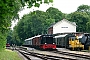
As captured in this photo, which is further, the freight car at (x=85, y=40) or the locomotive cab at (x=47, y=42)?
the locomotive cab at (x=47, y=42)

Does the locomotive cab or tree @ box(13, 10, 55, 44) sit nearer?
the locomotive cab

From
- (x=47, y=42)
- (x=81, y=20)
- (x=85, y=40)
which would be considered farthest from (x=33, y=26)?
(x=85, y=40)

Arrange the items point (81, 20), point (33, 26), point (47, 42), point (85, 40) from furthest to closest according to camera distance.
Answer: point (81, 20) < point (33, 26) < point (47, 42) < point (85, 40)

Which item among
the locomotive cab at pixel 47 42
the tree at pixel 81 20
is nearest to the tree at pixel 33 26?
the tree at pixel 81 20

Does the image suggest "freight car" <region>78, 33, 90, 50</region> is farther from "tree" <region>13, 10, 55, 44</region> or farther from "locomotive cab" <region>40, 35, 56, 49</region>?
"tree" <region>13, 10, 55, 44</region>

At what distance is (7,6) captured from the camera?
629 cm

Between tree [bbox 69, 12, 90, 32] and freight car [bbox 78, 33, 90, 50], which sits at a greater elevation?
tree [bbox 69, 12, 90, 32]

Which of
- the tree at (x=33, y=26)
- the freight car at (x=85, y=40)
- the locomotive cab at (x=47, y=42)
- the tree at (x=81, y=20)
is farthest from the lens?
the tree at (x=81, y=20)

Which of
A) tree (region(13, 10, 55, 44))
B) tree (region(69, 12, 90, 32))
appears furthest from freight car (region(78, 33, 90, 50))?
tree (region(69, 12, 90, 32))

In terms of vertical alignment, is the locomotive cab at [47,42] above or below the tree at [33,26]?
below

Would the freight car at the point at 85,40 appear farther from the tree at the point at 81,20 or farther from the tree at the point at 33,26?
the tree at the point at 81,20

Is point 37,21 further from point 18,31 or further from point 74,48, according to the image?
point 74,48

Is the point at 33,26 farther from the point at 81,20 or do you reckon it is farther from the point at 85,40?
the point at 85,40

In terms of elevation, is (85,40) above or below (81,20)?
below
